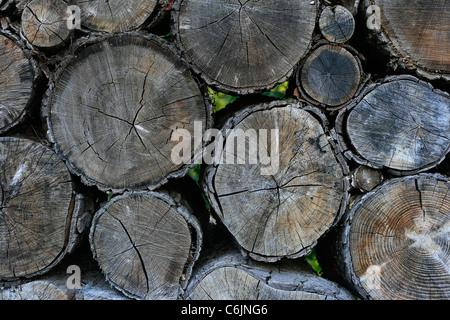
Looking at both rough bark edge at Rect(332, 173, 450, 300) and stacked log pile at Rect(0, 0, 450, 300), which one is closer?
stacked log pile at Rect(0, 0, 450, 300)

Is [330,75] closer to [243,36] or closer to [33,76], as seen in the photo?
[243,36]

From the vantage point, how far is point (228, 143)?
188cm

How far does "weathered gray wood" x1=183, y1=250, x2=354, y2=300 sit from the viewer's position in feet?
6.26

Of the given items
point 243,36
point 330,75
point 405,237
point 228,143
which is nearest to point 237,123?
point 228,143

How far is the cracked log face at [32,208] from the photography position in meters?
1.95

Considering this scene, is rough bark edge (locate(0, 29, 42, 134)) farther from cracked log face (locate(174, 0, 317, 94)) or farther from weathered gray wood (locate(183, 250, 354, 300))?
weathered gray wood (locate(183, 250, 354, 300))

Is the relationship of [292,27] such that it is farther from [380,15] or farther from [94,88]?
[94,88]

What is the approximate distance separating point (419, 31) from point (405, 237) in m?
1.17

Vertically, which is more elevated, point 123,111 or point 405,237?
point 123,111

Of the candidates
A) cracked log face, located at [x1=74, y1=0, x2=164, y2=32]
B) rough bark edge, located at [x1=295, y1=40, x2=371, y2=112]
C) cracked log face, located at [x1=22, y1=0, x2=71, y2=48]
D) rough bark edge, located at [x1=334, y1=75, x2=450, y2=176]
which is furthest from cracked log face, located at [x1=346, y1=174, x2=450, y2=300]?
cracked log face, located at [x1=22, y1=0, x2=71, y2=48]

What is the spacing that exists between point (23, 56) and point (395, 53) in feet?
6.92

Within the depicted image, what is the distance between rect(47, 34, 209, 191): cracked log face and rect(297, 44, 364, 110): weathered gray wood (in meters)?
0.60
